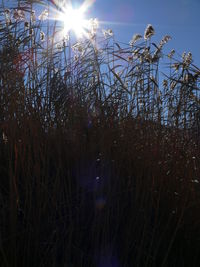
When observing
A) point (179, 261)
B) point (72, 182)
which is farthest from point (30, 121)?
point (179, 261)

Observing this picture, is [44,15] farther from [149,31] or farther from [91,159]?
[91,159]

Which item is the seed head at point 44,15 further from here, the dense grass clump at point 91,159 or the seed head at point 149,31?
the seed head at point 149,31

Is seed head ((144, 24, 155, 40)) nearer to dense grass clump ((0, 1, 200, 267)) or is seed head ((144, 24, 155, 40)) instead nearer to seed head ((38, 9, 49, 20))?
dense grass clump ((0, 1, 200, 267))

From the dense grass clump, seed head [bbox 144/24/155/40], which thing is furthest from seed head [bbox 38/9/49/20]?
seed head [bbox 144/24/155/40]

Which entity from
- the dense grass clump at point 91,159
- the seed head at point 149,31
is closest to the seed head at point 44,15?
the dense grass clump at point 91,159

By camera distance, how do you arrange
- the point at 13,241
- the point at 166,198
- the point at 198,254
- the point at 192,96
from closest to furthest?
the point at 13,241
the point at 198,254
the point at 166,198
the point at 192,96

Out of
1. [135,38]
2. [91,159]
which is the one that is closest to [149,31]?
[135,38]

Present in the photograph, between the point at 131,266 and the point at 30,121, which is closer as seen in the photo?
the point at 131,266

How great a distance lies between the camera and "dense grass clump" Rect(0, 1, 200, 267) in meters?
1.25

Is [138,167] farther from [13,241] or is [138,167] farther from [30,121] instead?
[13,241]

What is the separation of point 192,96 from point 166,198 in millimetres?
798

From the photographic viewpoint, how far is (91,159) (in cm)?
156

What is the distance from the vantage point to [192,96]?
2.07 metres

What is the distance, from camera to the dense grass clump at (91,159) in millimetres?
1248
